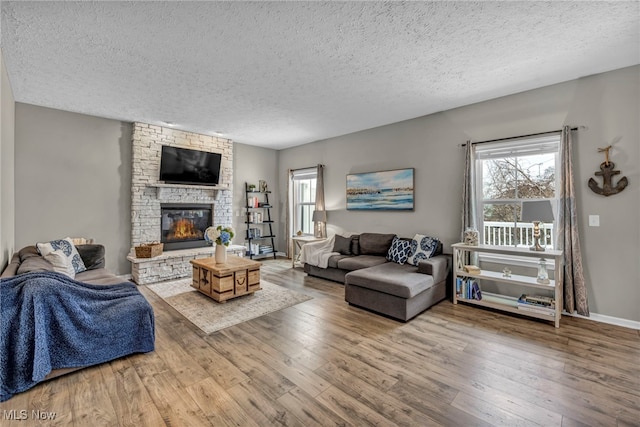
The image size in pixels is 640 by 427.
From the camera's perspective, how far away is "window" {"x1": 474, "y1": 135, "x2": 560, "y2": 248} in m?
3.54

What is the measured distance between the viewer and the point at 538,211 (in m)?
3.12

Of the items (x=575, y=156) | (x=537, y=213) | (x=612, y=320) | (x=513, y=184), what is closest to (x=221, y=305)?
(x=537, y=213)

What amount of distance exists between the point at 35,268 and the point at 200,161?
342 cm

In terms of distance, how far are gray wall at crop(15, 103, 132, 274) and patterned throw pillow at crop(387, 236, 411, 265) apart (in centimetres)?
456

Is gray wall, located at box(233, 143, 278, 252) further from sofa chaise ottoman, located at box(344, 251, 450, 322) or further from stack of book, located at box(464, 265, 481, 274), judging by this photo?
stack of book, located at box(464, 265, 481, 274)

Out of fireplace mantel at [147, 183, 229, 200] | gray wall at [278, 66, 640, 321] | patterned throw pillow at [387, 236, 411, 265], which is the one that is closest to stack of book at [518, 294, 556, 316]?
gray wall at [278, 66, 640, 321]

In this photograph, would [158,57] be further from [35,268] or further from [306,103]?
[35,268]

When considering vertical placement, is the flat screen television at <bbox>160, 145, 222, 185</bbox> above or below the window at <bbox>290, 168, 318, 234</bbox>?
above

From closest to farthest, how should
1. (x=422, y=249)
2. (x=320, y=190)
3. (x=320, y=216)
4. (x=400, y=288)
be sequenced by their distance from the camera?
(x=400, y=288) < (x=422, y=249) < (x=320, y=216) < (x=320, y=190)

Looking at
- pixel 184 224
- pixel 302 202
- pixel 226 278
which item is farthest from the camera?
pixel 302 202

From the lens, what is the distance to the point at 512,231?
382 centimetres

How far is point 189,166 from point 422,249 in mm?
4443

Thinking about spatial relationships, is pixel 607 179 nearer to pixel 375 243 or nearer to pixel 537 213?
pixel 537 213

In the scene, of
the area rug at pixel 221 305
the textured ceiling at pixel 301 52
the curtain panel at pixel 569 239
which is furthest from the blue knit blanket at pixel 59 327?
the curtain panel at pixel 569 239
